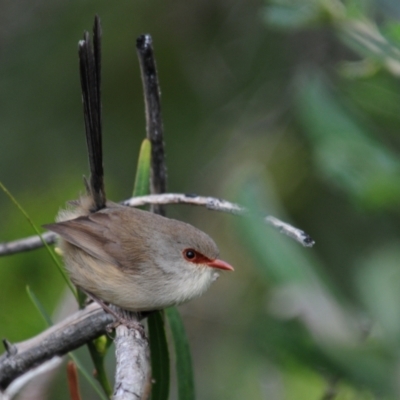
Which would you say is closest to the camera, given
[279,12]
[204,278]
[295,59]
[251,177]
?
[251,177]

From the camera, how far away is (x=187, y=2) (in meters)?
6.59

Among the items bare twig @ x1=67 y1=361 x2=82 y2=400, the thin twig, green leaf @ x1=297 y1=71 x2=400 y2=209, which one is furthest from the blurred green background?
bare twig @ x1=67 y1=361 x2=82 y2=400

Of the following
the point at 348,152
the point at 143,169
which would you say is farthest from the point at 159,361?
the point at 348,152

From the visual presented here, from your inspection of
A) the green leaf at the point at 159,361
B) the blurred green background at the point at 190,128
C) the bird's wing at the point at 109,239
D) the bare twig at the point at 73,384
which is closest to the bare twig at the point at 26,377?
the bare twig at the point at 73,384

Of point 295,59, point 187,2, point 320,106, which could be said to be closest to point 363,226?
point 295,59

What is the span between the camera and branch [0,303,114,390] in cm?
251

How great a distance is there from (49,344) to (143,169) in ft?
2.86

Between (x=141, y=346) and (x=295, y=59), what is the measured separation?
14.1ft

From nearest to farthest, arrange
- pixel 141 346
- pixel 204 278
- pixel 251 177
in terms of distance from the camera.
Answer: pixel 251 177 → pixel 141 346 → pixel 204 278

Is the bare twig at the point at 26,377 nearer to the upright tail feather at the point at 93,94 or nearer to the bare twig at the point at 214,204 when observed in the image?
the bare twig at the point at 214,204

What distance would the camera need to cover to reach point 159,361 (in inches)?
105

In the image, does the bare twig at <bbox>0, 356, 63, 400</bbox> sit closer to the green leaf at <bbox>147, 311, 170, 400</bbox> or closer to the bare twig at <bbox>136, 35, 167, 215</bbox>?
the green leaf at <bbox>147, 311, 170, 400</bbox>

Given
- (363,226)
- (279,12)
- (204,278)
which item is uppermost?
(279,12)

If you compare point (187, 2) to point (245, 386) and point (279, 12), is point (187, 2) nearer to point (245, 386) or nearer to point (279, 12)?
point (279, 12)
